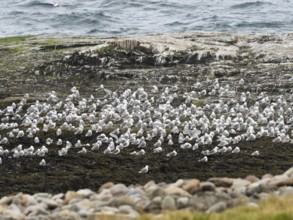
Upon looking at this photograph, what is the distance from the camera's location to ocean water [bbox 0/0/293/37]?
50.4 metres

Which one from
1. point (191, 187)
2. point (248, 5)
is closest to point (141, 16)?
point (248, 5)

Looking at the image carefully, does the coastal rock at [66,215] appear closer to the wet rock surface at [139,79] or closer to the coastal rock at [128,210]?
the coastal rock at [128,210]

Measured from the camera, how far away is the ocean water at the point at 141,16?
5038 cm

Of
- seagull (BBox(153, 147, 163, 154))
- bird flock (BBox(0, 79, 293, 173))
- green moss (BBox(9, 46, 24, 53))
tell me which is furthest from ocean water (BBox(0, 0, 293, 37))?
seagull (BBox(153, 147, 163, 154))

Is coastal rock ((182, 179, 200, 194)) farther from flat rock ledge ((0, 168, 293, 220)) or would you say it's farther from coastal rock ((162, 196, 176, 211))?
coastal rock ((162, 196, 176, 211))

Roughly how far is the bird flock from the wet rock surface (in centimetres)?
21

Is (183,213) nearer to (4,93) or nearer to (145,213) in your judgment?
(145,213)

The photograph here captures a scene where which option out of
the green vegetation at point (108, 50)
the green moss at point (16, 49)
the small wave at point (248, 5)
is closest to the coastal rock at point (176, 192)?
the green vegetation at point (108, 50)

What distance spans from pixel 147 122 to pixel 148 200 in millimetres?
10794

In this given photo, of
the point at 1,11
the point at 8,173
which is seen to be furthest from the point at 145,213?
the point at 1,11

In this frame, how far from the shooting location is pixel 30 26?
5300cm

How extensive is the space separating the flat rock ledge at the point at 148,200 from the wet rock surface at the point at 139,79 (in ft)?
15.1

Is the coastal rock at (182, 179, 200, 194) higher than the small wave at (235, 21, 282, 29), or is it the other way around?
the coastal rock at (182, 179, 200, 194)

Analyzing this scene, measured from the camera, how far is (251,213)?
34.8 ft
